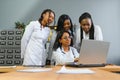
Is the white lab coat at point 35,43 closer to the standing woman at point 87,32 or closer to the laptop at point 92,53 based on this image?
the standing woman at point 87,32

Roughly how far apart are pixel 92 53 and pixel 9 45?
2.63 metres

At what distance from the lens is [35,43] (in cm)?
328

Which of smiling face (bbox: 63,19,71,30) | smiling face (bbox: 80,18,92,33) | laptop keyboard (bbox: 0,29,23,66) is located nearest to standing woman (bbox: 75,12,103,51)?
smiling face (bbox: 80,18,92,33)

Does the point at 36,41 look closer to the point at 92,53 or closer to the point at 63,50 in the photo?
the point at 63,50

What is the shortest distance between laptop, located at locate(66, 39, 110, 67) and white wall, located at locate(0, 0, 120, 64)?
2840 millimetres

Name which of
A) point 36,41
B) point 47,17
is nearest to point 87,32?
point 47,17

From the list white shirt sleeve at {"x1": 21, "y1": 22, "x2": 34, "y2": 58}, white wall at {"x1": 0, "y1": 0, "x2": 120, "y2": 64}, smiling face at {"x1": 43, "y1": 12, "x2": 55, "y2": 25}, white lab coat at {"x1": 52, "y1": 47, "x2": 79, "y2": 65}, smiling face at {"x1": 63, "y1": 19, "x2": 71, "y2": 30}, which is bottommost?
white lab coat at {"x1": 52, "y1": 47, "x2": 79, "y2": 65}

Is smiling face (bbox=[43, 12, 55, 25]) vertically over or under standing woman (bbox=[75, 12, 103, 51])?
→ over

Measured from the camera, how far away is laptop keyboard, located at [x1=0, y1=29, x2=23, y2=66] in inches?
178

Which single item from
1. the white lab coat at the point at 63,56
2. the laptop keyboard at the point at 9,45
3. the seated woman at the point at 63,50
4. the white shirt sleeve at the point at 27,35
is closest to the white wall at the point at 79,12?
the laptop keyboard at the point at 9,45

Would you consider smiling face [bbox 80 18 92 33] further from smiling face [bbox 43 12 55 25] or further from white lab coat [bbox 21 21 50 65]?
white lab coat [bbox 21 21 50 65]

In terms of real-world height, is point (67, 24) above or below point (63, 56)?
above

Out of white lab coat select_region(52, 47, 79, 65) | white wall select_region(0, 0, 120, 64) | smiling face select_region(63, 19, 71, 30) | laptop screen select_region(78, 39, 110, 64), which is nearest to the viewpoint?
laptop screen select_region(78, 39, 110, 64)
